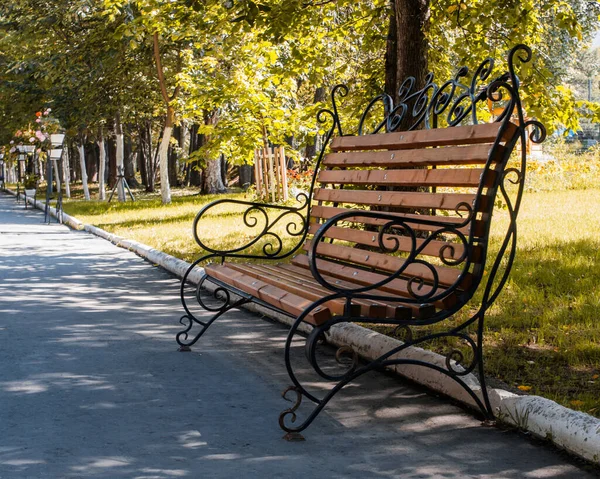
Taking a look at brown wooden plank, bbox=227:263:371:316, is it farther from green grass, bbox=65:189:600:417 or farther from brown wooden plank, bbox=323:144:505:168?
green grass, bbox=65:189:600:417

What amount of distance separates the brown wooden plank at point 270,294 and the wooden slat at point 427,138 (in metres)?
1.19

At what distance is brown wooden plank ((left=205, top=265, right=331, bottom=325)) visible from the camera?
428cm

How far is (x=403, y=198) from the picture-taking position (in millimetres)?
5230

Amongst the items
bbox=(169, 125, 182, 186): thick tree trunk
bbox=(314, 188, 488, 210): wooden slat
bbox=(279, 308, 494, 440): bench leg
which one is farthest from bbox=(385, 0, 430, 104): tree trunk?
bbox=(169, 125, 182, 186): thick tree trunk

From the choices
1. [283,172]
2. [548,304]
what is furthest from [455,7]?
[283,172]

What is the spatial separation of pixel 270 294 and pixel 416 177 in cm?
105

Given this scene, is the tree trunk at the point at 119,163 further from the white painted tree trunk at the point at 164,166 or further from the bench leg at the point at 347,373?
the bench leg at the point at 347,373

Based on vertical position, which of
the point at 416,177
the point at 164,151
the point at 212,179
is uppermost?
the point at 164,151

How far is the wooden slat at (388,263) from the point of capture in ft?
15.0

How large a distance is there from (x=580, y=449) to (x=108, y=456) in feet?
6.31

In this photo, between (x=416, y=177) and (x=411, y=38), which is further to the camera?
(x=411, y=38)

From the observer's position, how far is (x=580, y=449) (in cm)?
375

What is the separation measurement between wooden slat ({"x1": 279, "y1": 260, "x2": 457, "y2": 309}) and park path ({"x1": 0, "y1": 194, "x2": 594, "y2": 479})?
1.78ft

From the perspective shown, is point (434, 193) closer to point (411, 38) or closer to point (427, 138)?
point (427, 138)
